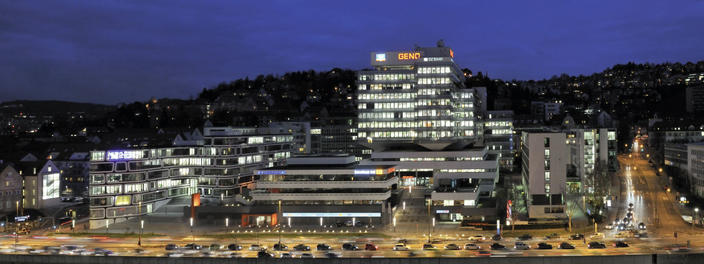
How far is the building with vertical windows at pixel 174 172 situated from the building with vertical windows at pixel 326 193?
585 inches

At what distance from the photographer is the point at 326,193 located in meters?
90.9

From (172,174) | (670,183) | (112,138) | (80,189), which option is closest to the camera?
(172,174)

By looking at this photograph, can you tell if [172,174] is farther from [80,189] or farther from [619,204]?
[619,204]

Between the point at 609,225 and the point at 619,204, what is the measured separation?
1962 centimetres

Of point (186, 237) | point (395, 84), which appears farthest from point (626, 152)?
point (186, 237)

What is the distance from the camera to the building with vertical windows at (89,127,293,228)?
91.6 m

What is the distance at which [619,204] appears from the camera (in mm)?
96750

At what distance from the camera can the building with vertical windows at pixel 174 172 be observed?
91.6m

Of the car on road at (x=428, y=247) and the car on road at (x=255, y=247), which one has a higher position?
the car on road at (x=428, y=247)

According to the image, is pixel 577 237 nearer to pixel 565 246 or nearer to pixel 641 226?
pixel 565 246

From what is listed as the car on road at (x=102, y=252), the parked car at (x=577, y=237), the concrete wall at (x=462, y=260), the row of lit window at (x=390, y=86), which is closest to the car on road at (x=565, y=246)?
the parked car at (x=577, y=237)

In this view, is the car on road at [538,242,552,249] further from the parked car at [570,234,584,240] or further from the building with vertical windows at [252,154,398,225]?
the building with vertical windows at [252,154,398,225]

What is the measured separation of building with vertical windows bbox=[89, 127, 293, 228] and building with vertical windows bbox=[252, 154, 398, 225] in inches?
585

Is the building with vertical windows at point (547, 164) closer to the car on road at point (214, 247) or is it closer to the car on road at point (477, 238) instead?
the car on road at point (477, 238)
